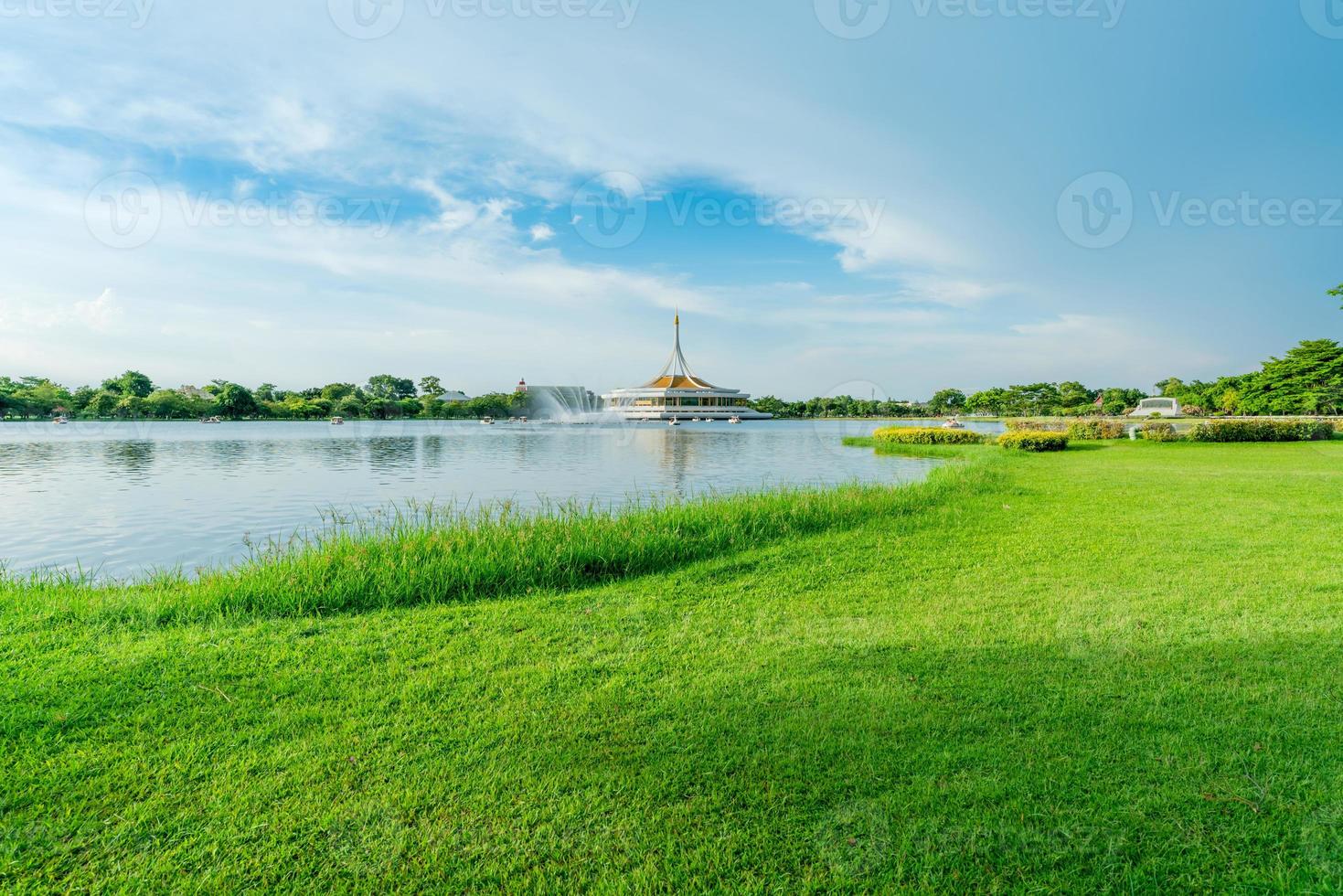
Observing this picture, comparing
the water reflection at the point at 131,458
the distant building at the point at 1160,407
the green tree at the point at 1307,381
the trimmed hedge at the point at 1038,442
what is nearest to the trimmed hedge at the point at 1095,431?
the trimmed hedge at the point at 1038,442

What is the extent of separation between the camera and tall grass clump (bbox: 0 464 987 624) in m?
5.21

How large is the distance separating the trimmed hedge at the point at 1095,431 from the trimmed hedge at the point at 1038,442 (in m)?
4.38

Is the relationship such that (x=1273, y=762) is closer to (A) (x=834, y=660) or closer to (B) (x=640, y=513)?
(A) (x=834, y=660)

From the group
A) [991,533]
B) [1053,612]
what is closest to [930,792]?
[1053,612]

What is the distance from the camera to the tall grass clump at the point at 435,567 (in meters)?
5.21

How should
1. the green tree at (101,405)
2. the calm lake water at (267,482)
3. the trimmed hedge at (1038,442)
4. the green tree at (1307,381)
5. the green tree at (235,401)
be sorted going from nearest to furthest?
the calm lake water at (267,482) → the trimmed hedge at (1038,442) → the green tree at (1307,381) → the green tree at (101,405) → the green tree at (235,401)

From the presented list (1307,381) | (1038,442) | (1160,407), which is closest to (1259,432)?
(1038,442)

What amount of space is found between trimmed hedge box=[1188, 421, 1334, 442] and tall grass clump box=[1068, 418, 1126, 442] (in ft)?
10.9

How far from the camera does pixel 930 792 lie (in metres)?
2.55

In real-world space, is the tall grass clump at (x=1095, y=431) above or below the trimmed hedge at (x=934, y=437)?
above

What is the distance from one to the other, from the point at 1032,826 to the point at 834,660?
Result: 5.32ft

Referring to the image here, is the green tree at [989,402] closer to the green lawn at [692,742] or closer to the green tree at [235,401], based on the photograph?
the green lawn at [692,742]

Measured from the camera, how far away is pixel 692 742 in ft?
9.72

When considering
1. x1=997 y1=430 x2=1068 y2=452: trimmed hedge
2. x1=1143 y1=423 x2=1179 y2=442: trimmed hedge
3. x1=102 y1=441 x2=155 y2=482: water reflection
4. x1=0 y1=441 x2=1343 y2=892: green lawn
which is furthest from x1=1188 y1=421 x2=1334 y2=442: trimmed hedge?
x1=102 y1=441 x2=155 y2=482: water reflection
